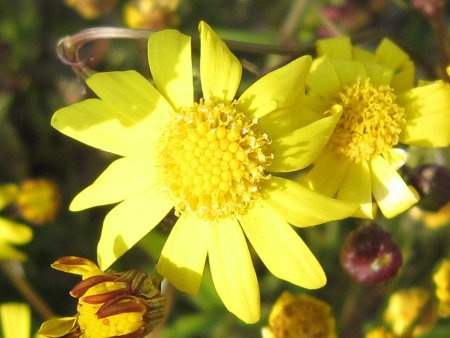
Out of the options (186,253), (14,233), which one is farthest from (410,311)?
(14,233)

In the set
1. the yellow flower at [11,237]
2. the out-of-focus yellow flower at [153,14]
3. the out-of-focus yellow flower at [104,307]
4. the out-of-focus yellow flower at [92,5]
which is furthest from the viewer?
the out-of-focus yellow flower at [92,5]

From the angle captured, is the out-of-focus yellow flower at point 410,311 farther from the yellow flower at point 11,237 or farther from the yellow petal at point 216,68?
the yellow flower at point 11,237

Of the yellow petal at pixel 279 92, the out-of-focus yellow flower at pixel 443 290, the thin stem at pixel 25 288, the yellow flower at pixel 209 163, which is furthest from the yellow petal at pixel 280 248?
the thin stem at pixel 25 288

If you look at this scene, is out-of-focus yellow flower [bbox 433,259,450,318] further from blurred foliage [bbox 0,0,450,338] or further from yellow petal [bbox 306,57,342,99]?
yellow petal [bbox 306,57,342,99]

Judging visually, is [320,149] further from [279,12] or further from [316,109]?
[279,12]

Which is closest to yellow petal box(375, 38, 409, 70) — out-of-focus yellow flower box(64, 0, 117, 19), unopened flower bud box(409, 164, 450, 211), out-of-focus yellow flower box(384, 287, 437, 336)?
unopened flower bud box(409, 164, 450, 211)

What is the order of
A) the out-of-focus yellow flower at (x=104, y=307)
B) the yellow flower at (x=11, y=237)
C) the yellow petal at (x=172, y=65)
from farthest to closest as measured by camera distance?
the yellow flower at (x=11, y=237), the yellow petal at (x=172, y=65), the out-of-focus yellow flower at (x=104, y=307)
